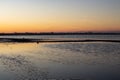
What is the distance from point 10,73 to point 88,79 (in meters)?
6.02

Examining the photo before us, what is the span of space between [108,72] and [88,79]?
322 centimetres

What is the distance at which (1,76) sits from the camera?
1711 cm

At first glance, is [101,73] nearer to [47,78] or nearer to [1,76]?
[47,78]

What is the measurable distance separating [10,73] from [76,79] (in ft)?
17.4

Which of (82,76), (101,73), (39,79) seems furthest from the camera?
(101,73)

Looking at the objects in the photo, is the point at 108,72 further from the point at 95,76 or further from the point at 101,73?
the point at 95,76

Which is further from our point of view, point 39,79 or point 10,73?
point 10,73

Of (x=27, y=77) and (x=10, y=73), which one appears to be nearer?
Result: (x=27, y=77)

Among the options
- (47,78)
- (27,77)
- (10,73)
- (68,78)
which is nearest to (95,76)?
(68,78)

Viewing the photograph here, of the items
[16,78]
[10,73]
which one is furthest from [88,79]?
[10,73]

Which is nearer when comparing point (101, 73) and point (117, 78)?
point (117, 78)

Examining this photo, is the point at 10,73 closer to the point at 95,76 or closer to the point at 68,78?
the point at 68,78

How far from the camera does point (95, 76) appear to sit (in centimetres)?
1683

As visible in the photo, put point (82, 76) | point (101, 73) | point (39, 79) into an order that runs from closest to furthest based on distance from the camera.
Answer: point (39, 79), point (82, 76), point (101, 73)
